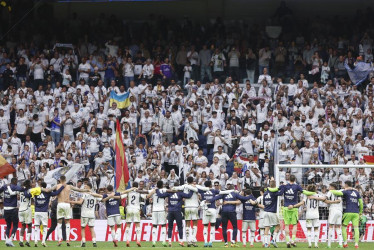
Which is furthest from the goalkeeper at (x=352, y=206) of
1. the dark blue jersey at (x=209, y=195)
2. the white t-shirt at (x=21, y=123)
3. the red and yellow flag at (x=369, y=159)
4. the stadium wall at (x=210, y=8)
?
the stadium wall at (x=210, y=8)

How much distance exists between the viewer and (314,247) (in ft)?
94.2

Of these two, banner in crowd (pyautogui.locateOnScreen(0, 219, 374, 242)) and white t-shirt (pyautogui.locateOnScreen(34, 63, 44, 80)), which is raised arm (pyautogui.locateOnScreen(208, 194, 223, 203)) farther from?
white t-shirt (pyautogui.locateOnScreen(34, 63, 44, 80))

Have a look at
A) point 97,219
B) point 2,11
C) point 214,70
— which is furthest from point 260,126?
point 2,11

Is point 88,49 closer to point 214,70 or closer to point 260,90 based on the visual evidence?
point 214,70

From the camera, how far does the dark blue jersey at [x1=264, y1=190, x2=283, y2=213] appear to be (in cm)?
2822

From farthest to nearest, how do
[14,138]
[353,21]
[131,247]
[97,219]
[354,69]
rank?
[353,21], [354,69], [14,138], [97,219], [131,247]

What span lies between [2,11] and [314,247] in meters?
22.1

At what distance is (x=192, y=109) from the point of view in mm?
38000

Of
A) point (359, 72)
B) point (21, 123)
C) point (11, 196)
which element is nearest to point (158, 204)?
point (11, 196)

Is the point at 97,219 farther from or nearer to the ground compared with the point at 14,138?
nearer to the ground

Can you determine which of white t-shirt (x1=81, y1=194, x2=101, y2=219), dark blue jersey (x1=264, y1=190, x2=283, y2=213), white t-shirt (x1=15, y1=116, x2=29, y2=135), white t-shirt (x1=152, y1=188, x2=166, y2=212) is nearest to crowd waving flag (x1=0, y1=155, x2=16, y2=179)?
white t-shirt (x1=81, y1=194, x2=101, y2=219)

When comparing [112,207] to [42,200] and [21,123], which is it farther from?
[21,123]

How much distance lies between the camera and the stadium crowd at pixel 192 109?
116 feet

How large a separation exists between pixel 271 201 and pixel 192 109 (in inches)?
412
